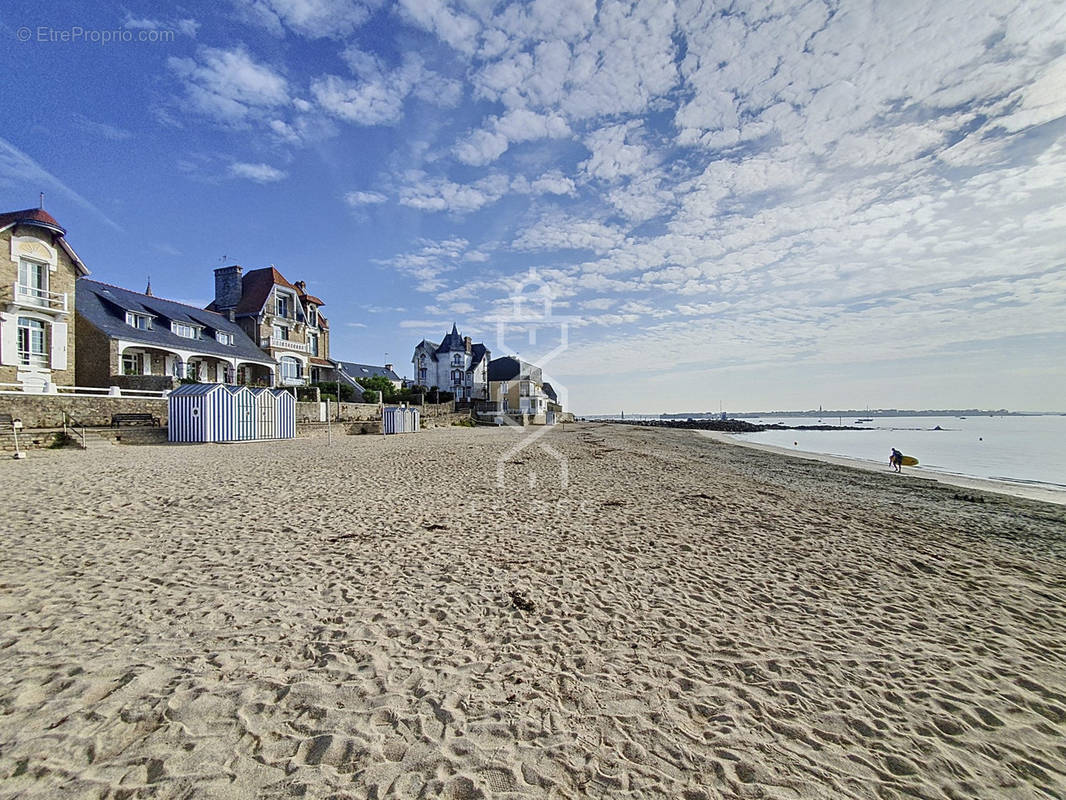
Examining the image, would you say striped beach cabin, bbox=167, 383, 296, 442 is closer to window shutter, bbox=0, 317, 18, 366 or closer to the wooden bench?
the wooden bench

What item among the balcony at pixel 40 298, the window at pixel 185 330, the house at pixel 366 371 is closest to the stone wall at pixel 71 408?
the balcony at pixel 40 298

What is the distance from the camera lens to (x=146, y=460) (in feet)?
44.8

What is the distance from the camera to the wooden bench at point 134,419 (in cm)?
1886

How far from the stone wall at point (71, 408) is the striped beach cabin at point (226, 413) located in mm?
1397

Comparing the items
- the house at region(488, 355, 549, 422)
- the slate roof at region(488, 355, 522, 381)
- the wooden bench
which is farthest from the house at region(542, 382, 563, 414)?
the wooden bench

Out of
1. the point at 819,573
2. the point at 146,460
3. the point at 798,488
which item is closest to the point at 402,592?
the point at 819,573

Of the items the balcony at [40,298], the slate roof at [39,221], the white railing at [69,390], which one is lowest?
the white railing at [69,390]

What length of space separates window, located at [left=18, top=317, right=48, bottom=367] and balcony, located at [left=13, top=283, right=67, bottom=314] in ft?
2.51

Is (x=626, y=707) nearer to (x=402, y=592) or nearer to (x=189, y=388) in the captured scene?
(x=402, y=592)

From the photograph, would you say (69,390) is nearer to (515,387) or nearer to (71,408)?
(71,408)

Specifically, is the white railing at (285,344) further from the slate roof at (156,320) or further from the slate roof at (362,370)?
the slate roof at (362,370)

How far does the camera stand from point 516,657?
3898 mm

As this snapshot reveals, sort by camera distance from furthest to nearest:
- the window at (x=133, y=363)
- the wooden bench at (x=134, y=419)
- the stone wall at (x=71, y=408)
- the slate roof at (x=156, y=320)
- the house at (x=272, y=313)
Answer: the house at (x=272, y=313)
the window at (x=133, y=363)
the slate roof at (x=156, y=320)
the wooden bench at (x=134, y=419)
the stone wall at (x=71, y=408)

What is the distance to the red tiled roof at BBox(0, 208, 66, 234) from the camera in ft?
64.7
